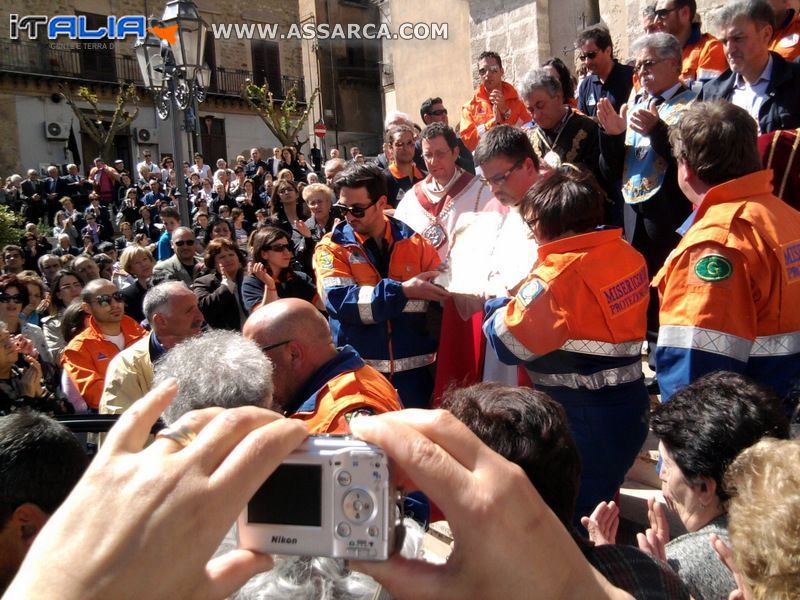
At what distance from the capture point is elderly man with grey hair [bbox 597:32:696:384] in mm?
4270

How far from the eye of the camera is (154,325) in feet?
14.2

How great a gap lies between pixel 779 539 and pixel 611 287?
1658mm

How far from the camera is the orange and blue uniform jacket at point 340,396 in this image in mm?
2725

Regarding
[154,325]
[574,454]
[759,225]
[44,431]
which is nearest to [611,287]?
[759,225]

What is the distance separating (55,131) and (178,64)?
2798 cm

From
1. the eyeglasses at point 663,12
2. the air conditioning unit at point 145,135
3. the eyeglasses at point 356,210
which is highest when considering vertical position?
the air conditioning unit at point 145,135

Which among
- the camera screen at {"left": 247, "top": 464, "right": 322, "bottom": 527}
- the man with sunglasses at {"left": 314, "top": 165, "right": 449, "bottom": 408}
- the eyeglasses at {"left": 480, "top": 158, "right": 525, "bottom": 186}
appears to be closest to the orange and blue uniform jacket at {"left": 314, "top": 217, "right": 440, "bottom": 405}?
the man with sunglasses at {"left": 314, "top": 165, "right": 449, "bottom": 408}

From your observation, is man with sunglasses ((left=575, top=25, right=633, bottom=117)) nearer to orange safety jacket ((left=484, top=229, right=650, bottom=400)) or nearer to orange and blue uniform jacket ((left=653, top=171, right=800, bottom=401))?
orange safety jacket ((left=484, top=229, right=650, bottom=400))

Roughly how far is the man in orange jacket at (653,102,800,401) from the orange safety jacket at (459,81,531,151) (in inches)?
182

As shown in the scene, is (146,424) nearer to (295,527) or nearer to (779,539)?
(295,527)

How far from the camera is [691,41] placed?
5598 millimetres

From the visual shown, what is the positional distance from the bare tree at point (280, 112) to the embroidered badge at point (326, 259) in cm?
3058

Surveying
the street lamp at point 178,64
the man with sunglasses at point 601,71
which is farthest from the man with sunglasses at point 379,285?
the street lamp at point 178,64

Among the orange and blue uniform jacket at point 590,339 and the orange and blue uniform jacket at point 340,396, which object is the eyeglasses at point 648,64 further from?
the orange and blue uniform jacket at point 340,396
